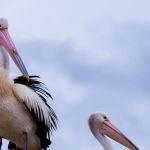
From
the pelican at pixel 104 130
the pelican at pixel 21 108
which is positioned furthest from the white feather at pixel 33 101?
the pelican at pixel 104 130

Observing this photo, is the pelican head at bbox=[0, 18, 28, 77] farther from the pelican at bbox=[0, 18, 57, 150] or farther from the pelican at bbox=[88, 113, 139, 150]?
the pelican at bbox=[88, 113, 139, 150]

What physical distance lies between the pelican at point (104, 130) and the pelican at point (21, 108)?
1694 mm

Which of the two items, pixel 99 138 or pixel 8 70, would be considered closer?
pixel 8 70

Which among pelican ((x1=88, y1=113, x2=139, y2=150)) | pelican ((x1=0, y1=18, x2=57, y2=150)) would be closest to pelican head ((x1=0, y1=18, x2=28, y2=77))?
pelican ((x1=0, y1=18, x2=57, y2=150))

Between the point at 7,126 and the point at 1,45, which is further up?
Result: the point at 1,45

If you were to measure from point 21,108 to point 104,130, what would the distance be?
9.28ft

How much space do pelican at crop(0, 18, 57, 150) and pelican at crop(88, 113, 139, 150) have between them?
169cm

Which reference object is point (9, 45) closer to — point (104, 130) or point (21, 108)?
point (21, 108)

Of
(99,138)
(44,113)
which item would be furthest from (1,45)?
(99,138)

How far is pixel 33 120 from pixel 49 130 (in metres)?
0.48

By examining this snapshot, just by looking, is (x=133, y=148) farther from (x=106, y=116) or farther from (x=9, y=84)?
(x=9, y=84)

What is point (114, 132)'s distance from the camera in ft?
60.4

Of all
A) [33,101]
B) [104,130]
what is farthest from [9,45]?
[104,130]

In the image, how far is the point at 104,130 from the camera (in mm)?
18438
